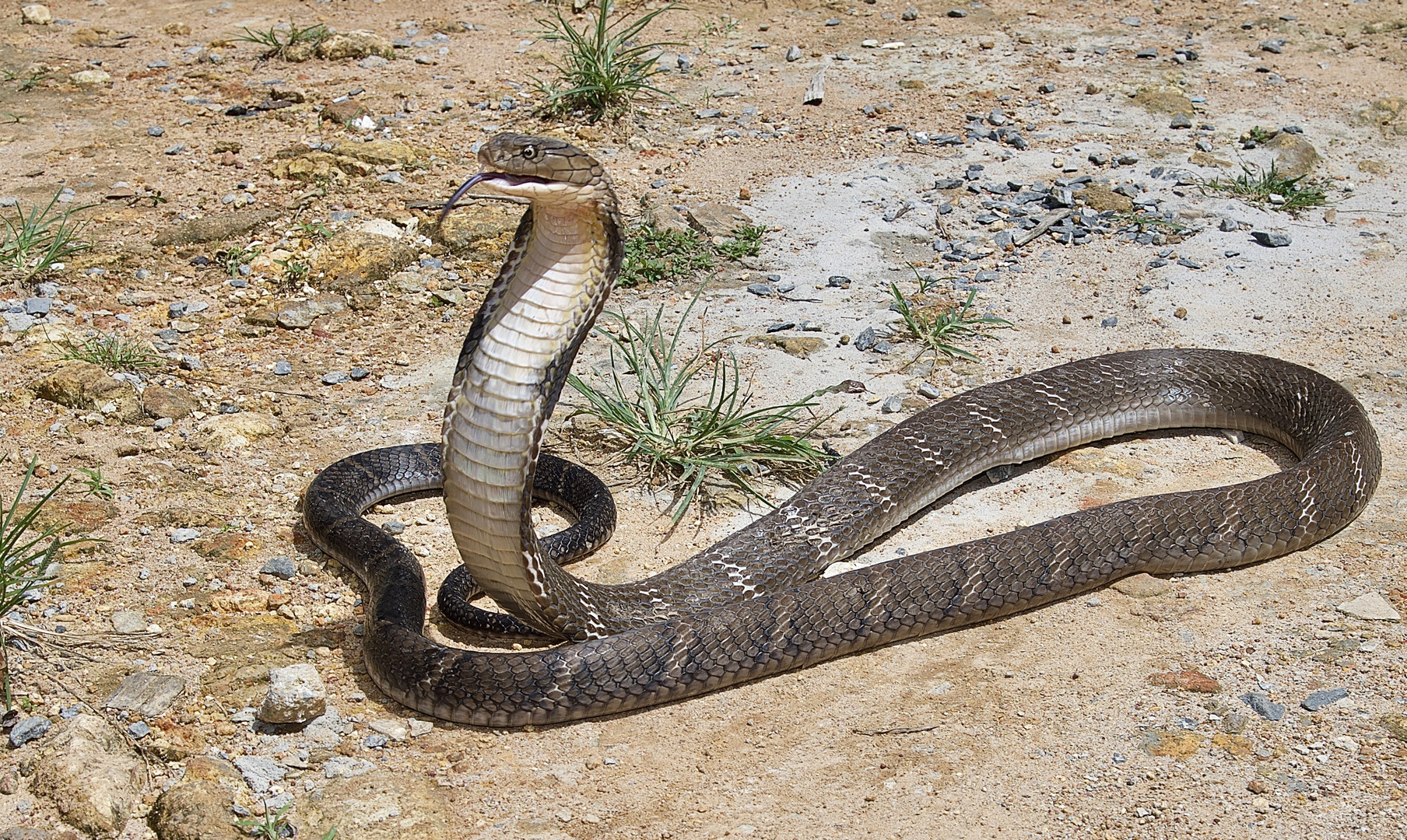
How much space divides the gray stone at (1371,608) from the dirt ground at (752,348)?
0.07 m

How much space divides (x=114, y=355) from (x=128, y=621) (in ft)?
7.81

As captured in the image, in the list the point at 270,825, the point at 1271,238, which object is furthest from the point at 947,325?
the point at 270,825

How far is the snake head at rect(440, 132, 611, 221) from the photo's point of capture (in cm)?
416

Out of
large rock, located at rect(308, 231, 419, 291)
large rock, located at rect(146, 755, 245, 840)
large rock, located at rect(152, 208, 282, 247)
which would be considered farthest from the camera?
large rock, located at rect(152, 208, 282, 247)

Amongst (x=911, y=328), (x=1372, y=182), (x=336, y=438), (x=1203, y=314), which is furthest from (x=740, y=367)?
(x=1372, y=182)

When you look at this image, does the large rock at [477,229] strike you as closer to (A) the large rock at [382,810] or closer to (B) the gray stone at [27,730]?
(B) the gray stone at [27,730]

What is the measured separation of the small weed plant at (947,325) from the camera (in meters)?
7.44

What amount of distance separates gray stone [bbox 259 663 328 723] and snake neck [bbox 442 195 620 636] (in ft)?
2.76

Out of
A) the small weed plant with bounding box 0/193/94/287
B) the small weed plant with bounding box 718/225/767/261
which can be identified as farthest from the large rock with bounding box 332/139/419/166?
the small weed plant with bounding box 718/225/767/261

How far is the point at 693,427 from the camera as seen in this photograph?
6598mm

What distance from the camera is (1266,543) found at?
559 cm

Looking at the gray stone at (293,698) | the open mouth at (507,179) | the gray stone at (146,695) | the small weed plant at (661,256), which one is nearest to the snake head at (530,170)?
the open mouth at (507,179)

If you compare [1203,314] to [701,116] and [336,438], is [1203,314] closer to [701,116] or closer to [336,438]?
[701,116]

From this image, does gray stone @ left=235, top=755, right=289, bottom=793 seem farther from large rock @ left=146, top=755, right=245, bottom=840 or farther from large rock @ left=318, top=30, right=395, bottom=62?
large rock @ left=318, top=30, right=395, bottom=62
